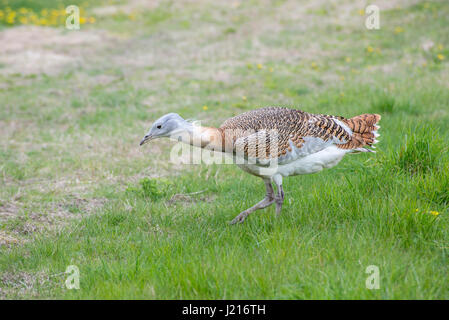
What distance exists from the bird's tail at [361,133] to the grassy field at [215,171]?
270 mm

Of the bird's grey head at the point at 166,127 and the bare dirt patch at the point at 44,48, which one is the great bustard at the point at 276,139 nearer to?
the bird's grey head at the point at 166,127

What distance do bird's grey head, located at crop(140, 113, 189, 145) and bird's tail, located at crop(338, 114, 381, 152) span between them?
5.50 ft

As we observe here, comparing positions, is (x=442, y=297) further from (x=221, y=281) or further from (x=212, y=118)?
(x=212, y=118)

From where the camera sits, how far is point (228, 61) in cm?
1180

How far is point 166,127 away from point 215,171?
2.33 m

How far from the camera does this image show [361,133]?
17.0 ft

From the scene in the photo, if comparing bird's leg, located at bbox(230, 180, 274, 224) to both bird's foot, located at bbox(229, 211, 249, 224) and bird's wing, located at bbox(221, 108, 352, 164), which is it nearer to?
bird's foot, located at bbox(229, 211, 249, 224)

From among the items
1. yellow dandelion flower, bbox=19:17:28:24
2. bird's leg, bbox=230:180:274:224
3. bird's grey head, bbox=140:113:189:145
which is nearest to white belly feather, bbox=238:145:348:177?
bird's leg, bbox=230:180:274:224

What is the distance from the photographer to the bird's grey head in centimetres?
432

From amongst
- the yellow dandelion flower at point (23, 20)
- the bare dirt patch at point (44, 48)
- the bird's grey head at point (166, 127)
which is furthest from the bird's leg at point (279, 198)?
the yellow dandelion flower at point (23, 20)

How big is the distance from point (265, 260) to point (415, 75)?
23.0ft

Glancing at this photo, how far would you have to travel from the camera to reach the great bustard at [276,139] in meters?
4.41

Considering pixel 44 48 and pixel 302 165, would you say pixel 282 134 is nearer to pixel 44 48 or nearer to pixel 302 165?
pixel 302 165

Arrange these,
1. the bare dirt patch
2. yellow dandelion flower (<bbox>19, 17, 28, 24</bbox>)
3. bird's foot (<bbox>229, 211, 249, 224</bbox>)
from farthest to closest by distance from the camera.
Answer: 1. yellow dandelion flower (<bbox>19, 17, 28, 24</bbox>)
2. the bare dirt patch
3. bird's foot (<bbox>229, 211, 249, 224</bbox>)
